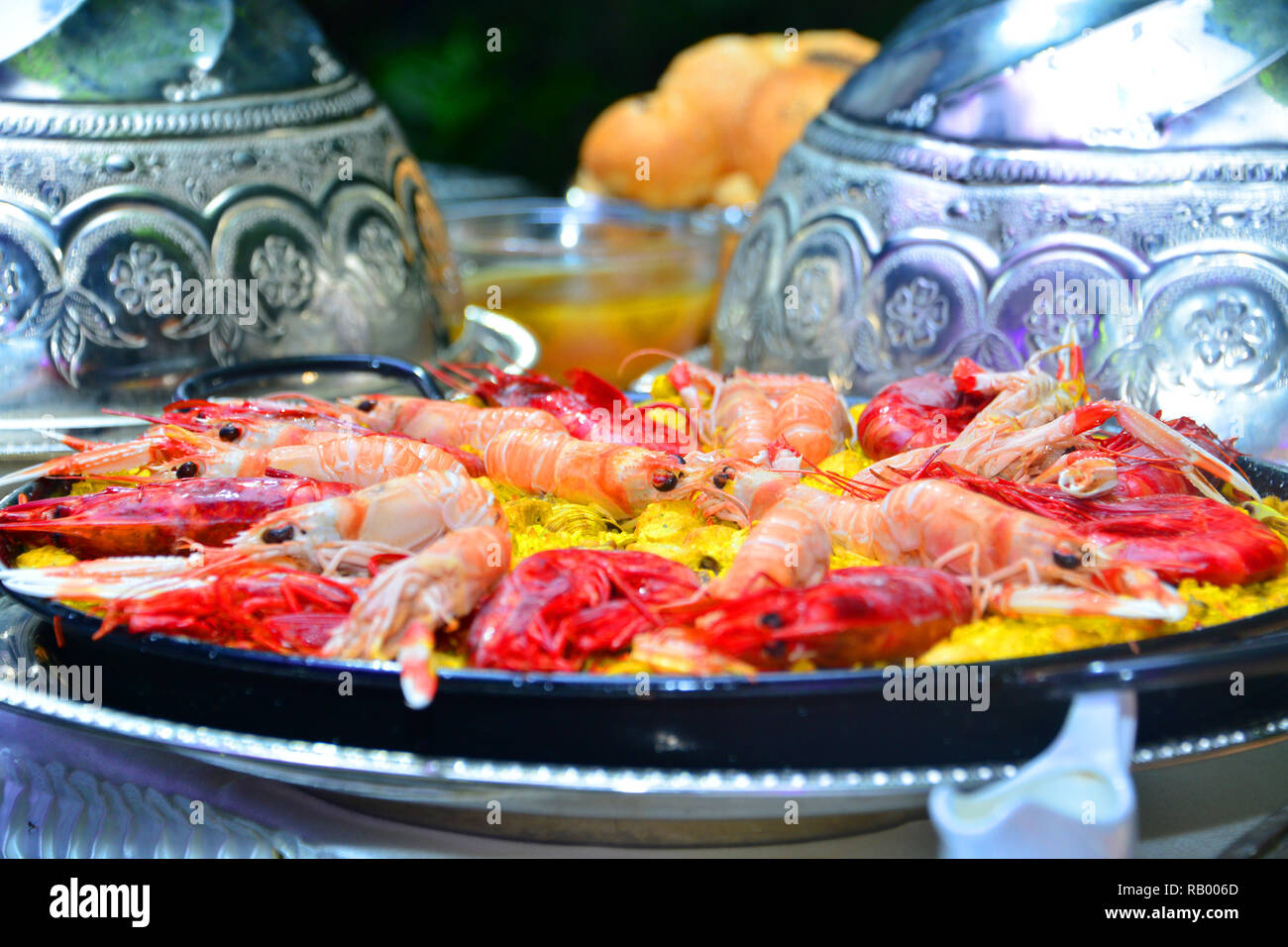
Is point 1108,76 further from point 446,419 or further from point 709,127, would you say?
point 709,127

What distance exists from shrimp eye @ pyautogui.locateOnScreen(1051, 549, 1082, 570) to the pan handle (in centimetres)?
74

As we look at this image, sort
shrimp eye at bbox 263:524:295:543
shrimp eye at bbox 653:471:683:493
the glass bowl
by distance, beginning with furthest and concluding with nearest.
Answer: the glass bowl < shrimp eye at bbox 653:471:683:493 < shrimp eye at bbox 263:524:295:543

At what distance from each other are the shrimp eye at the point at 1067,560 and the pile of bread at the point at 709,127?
1736 millimetres

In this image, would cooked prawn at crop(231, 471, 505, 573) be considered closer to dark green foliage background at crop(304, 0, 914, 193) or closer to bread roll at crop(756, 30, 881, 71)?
bread roll at crop(756, 30, 881, 71)

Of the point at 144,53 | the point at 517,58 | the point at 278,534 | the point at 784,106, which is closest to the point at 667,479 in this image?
the point at 278,534

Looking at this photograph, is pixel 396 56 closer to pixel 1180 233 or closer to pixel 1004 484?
pixel 1180 233

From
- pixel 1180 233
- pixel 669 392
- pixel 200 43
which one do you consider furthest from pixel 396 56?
pixel 1180 233

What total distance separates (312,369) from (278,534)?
0.46 meters

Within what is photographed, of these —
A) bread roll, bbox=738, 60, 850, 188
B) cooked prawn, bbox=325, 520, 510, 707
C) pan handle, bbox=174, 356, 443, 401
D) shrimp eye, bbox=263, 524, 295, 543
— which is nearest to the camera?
cooked prawn, bbox=325, 520, 510, 707

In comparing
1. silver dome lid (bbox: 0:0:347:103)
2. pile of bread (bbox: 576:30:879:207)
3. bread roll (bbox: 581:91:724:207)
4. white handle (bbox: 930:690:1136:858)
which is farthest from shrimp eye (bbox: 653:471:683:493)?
bread roll (bbox: 581:91:724:207)

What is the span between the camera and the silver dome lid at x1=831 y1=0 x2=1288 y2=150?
1225 mm

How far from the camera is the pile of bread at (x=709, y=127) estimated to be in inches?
97.4

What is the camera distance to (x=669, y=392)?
1338 millimetres
